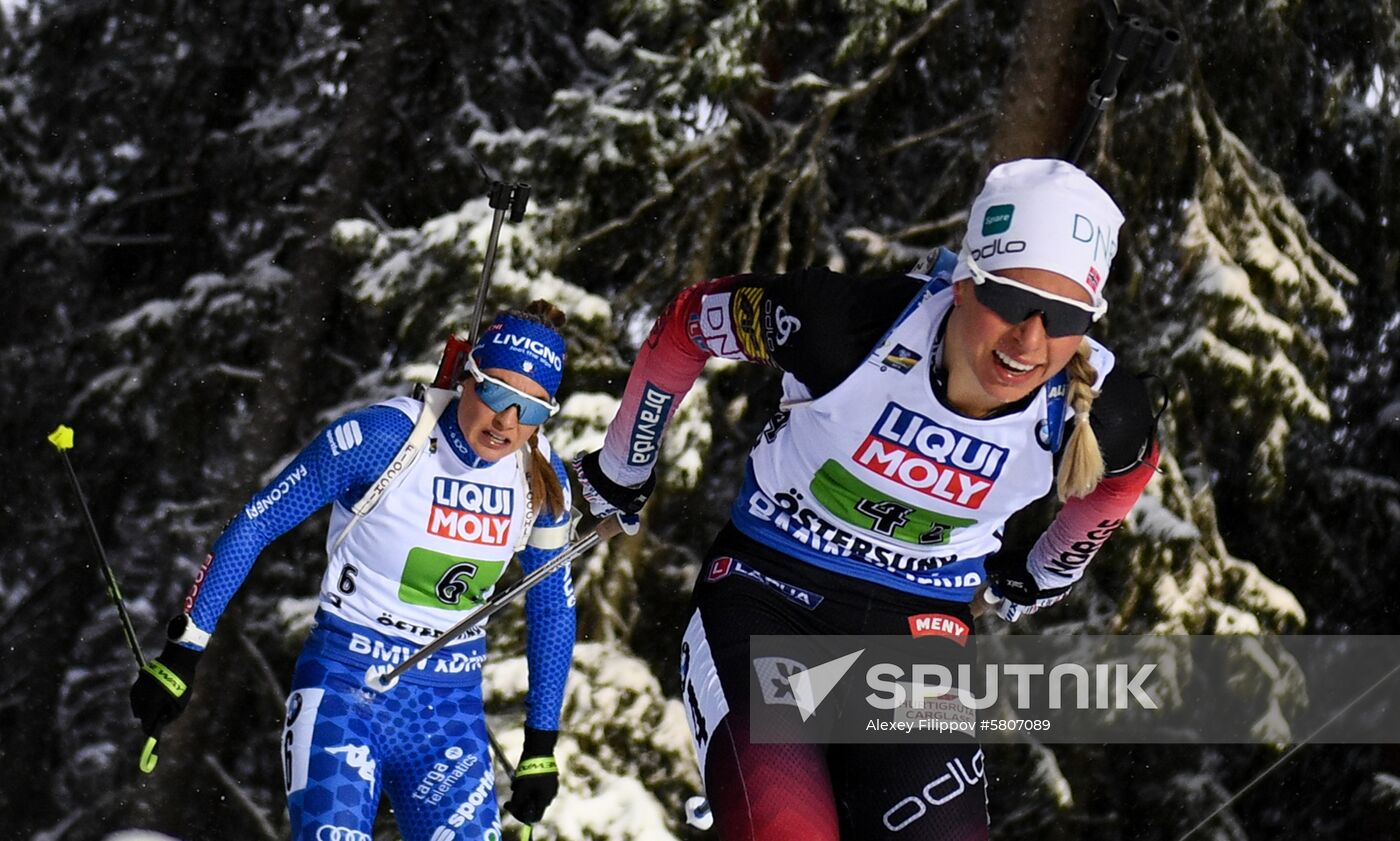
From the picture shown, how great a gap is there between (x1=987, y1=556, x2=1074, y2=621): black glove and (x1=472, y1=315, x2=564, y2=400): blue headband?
4.43 feet

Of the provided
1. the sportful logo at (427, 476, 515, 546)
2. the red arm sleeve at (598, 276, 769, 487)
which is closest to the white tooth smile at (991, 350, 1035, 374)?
→ the red arm sleeve at (598, 276, 769, 487)

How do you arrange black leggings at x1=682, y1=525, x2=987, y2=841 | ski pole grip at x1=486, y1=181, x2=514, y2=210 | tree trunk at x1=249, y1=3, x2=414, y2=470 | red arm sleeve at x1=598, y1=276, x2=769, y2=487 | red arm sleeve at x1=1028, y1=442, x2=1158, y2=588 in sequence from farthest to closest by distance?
tree trunk at x1=249, y1=3, x2=414, y2=470
ski pole grip at x1=486, y1=181, x2=514, y2=210
red arm sleeve at x1=1028, y1=442, x2=1158, y2=588
red arm sleeve at x1=598, y1=276, x2=769, y2=487
black leggings at x1=682, y1=525, x2=987, y2=841

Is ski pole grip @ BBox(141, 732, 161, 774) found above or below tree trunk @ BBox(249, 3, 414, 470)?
below

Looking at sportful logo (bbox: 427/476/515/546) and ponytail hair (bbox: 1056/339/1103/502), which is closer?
ponytail hair (bbox: 1056/339/1103/502)

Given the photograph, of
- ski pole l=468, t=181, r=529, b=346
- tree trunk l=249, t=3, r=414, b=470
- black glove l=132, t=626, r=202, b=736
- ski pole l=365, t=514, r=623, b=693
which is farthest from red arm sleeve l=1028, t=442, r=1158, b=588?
tree trunk l=249, t=3, r=414, b=470

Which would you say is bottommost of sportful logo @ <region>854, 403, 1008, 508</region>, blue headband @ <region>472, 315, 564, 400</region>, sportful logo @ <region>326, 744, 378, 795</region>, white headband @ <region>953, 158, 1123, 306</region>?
sportful logo @ <region>326, 744, 378, 795</region>

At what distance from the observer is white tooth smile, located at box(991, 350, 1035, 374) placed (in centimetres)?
332

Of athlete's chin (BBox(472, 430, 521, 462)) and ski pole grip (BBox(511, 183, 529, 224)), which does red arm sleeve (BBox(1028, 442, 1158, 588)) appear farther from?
ski pole grip (BBox(511, 183, 529, 224))

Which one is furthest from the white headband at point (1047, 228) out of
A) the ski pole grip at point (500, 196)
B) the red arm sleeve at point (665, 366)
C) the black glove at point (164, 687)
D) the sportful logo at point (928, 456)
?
the black glove at point (164, 687)

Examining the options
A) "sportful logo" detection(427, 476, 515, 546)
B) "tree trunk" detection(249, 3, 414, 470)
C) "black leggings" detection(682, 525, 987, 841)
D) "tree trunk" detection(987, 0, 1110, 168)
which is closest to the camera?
"black leggings" detection(682, 525, 987, 841)

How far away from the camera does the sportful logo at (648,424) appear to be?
4117 mm

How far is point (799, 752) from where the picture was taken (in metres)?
3.35

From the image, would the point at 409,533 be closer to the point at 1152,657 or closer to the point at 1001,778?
the point at 1152,657

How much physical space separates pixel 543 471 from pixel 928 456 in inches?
55.3
